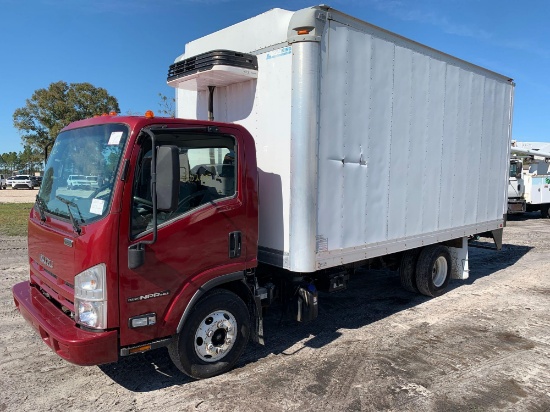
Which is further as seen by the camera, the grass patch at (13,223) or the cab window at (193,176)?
the grass patch at (13,223)

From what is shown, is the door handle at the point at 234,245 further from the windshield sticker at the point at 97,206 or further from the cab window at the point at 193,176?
the windshield sticker at the point at 97,206

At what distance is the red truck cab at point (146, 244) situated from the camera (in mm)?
3350

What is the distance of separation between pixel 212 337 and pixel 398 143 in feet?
10.4

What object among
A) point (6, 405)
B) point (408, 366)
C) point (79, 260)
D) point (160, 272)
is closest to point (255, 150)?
point (160, 272)

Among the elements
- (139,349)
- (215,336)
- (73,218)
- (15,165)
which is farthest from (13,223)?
(15,165)

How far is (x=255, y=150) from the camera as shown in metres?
4.29

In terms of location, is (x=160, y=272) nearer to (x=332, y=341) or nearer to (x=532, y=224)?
(x=332, y=341)

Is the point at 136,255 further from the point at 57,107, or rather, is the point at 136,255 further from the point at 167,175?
the point at 57,107

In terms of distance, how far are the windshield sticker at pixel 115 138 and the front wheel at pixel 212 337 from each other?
1.54 m

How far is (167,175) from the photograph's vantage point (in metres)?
3.31

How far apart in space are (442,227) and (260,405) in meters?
3.96

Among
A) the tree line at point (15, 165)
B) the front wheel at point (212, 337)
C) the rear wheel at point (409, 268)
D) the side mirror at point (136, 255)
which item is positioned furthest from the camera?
the tree line at point (15, 165)

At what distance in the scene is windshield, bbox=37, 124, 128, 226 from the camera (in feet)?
11.4

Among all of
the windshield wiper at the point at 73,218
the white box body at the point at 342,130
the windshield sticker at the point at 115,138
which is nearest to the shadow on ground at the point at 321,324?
the white box body at the point at 342,130
